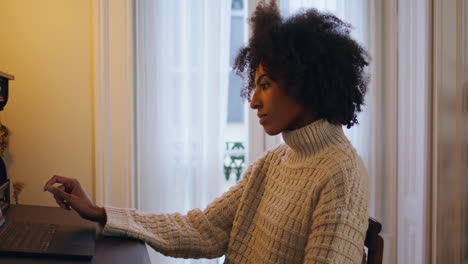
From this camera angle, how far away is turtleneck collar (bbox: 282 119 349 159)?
3.81 feet

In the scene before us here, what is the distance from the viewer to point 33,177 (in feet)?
7.43

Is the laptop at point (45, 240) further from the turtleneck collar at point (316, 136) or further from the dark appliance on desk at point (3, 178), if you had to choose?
the turtleneck collar at point (316, 136)

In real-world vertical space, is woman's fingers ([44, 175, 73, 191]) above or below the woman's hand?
above

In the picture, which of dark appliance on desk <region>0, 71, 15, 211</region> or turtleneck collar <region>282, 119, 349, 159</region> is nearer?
turtleneck collar <region>282, 119, 349, 159</region>

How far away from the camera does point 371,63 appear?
102 inches

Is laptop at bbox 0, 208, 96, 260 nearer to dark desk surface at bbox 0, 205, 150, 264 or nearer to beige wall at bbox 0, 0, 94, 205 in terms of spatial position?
dark desk surface at bbox 0, 205, 150, 264

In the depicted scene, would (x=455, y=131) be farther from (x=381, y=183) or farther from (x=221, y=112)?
(x=221, y=112)

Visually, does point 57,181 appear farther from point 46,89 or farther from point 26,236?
point 46,89

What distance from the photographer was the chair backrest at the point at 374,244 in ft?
3.43

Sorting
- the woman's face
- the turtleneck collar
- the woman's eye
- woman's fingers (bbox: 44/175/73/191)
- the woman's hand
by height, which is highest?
the woman's eye

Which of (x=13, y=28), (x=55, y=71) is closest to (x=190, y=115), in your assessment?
(x=55, y=71)

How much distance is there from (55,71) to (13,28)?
0.27m

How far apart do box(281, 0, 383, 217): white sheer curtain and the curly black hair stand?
1407 mm

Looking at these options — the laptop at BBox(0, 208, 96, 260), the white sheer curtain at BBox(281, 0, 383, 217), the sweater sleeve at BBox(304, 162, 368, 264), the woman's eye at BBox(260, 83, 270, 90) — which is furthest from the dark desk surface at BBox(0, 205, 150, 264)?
the white sheer curtain at BBox(281, 0, 383, 217)
